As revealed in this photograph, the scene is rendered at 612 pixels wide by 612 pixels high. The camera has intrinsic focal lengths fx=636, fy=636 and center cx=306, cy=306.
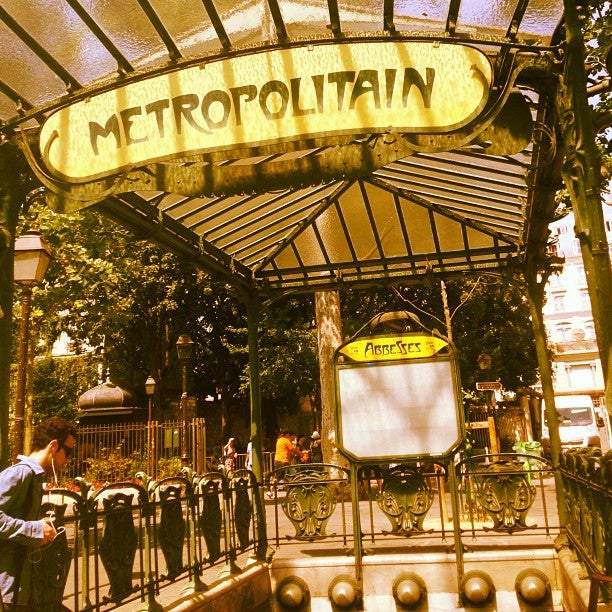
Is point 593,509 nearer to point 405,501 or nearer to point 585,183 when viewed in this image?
point 585,183

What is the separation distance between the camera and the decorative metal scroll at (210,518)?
6.38 meters

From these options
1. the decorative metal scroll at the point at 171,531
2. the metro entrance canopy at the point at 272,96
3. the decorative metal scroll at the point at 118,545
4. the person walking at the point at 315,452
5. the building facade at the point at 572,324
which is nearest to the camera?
the metro entrance canopy at the point at 272,96

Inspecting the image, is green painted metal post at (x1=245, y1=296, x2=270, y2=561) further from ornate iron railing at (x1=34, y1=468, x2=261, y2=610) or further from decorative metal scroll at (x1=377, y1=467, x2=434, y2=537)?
decorative metal scroll at (x1=377, y1=467, x2=434, y2=537)

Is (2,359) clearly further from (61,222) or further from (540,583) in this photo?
(61,222)

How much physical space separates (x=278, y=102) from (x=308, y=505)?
515 centimetres

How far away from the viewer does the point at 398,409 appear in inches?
293

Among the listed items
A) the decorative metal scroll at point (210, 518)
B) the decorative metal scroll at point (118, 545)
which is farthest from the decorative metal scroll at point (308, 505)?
the decorative metal scroll at point (118, 545)

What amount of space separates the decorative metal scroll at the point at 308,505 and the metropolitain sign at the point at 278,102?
4.72 m

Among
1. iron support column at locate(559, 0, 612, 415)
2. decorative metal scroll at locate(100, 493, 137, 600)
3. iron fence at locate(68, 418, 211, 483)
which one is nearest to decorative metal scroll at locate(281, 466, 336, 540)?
decorative metal scroll at locate(100, 493, 137, 600)

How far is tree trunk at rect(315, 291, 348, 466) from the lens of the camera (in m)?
16.7

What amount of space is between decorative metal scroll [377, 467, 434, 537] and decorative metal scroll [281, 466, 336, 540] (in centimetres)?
68

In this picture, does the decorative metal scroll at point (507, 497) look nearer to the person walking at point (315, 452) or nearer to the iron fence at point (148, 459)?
the iron fence at point (148, 459)

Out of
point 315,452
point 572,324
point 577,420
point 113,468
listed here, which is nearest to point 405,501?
point 113,468

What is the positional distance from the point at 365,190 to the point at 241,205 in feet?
5.17
